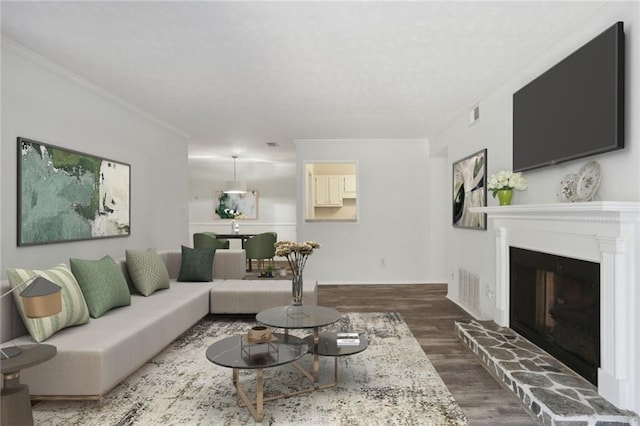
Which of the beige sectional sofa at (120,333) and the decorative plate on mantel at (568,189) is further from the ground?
the decorative plate on mantel at (568,189)

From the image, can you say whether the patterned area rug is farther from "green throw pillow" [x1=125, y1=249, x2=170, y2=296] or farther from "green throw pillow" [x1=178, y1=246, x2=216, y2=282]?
"green throw pillow" [x1=178, y1=246, x2=216, y2=282]

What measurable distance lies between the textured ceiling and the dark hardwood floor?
256 centimetres

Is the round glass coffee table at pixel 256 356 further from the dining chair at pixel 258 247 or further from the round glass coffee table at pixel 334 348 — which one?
the dining chair at pixel 258 247

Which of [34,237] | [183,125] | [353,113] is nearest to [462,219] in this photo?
[353,113]

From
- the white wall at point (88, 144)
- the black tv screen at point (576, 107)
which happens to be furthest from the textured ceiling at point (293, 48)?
the black tv screen at point (576, 107)

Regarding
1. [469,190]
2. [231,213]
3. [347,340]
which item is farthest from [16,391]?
[231,213]

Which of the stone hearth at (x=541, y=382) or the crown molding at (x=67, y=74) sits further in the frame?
the crown molding at (x=67, y=74)

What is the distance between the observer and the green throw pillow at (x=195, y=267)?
4.78 metres

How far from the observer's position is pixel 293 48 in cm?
303

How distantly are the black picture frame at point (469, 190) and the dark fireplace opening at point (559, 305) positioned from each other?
0.97 metres

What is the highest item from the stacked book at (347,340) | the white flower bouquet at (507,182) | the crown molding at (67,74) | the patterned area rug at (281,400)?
the crown molding at (67,74)

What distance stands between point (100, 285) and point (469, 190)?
412 cm

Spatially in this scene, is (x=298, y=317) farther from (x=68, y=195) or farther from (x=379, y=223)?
(x=379, y=223)

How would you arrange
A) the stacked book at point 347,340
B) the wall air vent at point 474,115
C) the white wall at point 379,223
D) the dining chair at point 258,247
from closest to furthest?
the stacked book at point 347,340 < the wall air vent at point 474,115 < the white wall at point 379,223 < the dining chair at point 258,247
